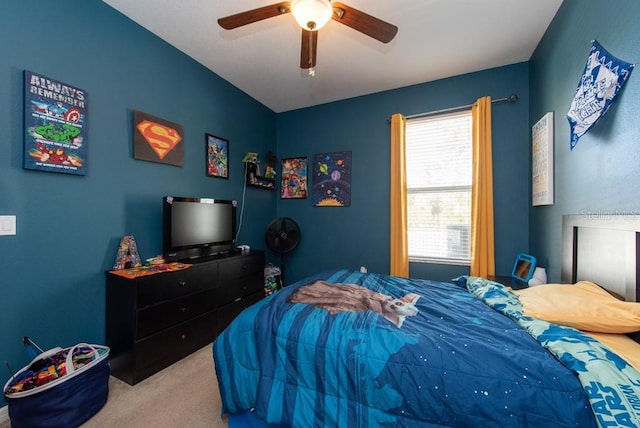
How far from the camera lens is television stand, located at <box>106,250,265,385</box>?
69.4 inches

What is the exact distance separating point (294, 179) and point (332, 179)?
2.01ft

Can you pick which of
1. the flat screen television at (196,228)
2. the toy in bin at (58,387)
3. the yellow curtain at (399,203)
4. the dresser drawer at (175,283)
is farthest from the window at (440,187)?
the toy in bin at (58,387)

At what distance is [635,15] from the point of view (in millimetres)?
1163

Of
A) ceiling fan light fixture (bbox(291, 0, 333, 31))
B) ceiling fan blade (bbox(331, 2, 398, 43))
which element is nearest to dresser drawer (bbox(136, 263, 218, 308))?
ceiling fan light fixture (bbox(291, 0, 333, 31))

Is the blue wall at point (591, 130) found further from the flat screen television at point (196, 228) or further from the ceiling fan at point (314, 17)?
the flat screen television at point (196, 228)

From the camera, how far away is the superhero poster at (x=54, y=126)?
153 centimetres

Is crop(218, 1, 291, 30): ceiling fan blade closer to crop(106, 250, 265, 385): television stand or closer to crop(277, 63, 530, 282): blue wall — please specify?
crop(106, 250, 265, 385): television stand

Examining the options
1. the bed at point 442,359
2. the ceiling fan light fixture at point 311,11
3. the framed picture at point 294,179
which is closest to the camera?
the bed at point 442,359

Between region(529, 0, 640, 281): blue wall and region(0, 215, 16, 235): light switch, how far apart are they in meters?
3.32

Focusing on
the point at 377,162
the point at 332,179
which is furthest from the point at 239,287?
the point at 377,162

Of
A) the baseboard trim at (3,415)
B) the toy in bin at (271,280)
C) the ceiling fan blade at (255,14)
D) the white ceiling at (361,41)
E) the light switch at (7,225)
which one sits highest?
the white ceiling at (361,41)

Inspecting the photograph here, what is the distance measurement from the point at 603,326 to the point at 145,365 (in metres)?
2.65

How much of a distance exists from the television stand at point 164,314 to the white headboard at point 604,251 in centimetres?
268

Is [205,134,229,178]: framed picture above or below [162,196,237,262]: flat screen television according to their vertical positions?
above
